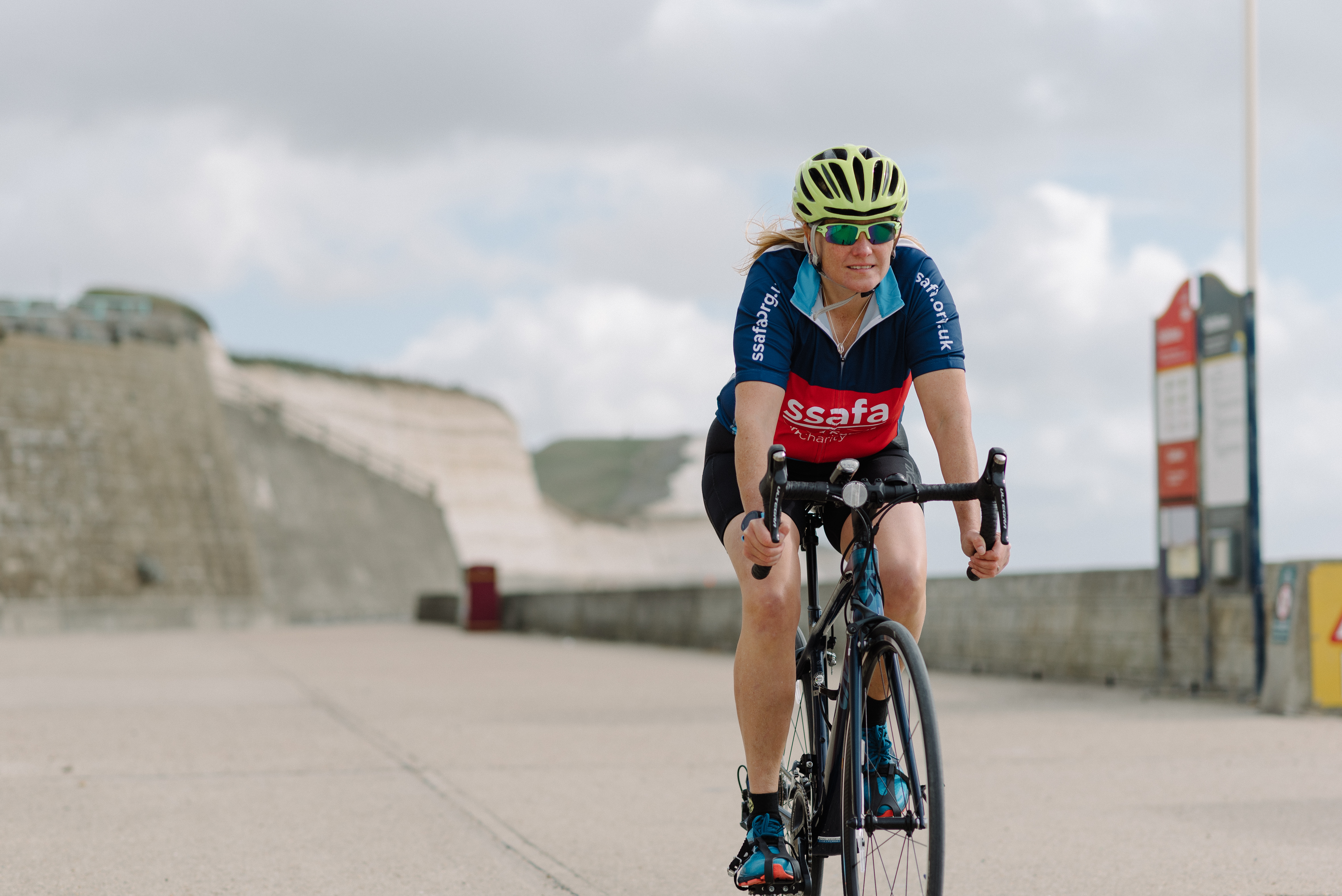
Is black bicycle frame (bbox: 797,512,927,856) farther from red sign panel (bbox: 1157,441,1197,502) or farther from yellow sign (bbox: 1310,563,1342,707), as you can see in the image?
red sign panel (bbox: 1157,441,1197,502)

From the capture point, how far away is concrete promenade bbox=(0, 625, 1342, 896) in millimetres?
5027

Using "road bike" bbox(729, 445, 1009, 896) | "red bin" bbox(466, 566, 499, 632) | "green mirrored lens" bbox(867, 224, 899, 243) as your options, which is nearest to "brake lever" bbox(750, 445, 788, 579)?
"road bike" bbox(729, 445, 1009, 896)

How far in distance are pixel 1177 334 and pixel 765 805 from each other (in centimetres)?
927

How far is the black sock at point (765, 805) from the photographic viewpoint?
397 centimetres

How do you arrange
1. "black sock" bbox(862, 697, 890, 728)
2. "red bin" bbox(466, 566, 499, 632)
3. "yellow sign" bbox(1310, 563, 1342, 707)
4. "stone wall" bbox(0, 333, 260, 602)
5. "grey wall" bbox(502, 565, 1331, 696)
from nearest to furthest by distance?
"black sock" bbox(862, 697, 890, 728), "yellow sign" bbox(1310, 563, 1342, 707), "grey wall" bbox(502, 565, 1331, 696), "red bin" bbox(466, 566, 499, 632), "stone wall" bbox(0, 333, 260, 602)

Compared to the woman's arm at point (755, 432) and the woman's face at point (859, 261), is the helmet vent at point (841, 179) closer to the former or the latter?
the woman's face at point (859, 261)

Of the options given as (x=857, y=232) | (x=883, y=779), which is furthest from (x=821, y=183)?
(x=883, y=779)

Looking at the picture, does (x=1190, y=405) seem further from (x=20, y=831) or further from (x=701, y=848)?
(x=20, y=831)

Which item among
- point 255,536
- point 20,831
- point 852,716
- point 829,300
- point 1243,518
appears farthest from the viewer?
point 255,536

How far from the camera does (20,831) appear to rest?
234 inches

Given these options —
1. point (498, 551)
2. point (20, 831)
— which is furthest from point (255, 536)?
point (20, 831)

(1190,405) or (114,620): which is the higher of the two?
(1190,405)

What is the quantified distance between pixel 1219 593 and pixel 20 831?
890cm

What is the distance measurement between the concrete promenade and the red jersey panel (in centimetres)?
161
